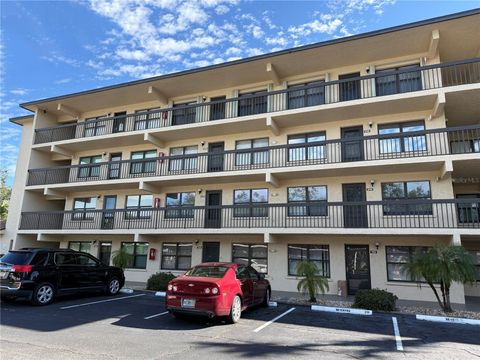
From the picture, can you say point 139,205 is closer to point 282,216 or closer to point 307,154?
point 282,216

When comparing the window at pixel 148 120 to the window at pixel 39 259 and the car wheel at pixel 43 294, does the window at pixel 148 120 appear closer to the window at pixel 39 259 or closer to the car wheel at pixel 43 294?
the window at pixel 39 259

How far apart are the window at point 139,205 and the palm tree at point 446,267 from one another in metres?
13.8

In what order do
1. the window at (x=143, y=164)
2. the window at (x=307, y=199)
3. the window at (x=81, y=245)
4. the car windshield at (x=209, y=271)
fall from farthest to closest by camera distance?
1. the window at (x=81, y=245)
2. the window at (x=143, y=164)
3. the window at (x=307, y=199)
4. the car windshield at (x=209, y=271)

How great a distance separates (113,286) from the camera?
13438 mm

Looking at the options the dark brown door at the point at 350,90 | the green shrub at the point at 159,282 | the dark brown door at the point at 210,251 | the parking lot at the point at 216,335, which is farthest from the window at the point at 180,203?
the dark brown door at the point at 350,90

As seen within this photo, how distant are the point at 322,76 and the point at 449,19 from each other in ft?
18.7

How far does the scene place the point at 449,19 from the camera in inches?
524

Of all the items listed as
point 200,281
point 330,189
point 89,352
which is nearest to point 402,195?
point 330,189

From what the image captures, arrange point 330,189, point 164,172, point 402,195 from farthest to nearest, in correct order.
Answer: point 164,172
point 330,189
point 402,195

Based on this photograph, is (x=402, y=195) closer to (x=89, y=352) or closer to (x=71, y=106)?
(x=89, y=352)

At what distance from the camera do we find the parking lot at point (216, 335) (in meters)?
6.30

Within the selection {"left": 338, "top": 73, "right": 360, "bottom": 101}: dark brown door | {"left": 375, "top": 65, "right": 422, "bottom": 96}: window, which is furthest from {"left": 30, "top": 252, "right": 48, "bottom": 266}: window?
{"left": 375, "top": 65, "right": 422, "bottom": 96}: window

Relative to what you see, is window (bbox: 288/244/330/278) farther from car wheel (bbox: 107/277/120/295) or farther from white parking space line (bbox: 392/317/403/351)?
car wheel (bbox: 107/277/120/295)

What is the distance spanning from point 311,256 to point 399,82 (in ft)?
29.2
